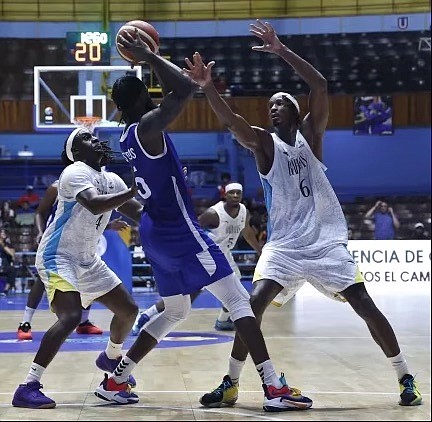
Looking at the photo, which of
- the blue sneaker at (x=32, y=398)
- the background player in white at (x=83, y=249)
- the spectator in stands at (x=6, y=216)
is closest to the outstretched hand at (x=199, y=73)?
the background player in white at (x=83, y=249)

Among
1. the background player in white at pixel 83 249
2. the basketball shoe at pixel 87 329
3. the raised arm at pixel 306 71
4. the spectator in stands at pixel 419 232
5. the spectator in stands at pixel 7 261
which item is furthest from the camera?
the spectator in stands at pixel 419 232

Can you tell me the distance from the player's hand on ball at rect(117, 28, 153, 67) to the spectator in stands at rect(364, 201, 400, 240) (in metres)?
12.1

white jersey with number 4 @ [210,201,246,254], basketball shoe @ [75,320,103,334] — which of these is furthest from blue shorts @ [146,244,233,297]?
white jersey with number 4 @ [210,201,246,254]

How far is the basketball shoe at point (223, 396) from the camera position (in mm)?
4762

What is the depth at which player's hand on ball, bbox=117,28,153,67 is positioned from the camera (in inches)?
180

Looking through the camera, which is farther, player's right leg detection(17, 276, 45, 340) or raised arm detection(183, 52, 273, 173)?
player's right leg detection(17, 276, 45, 340)

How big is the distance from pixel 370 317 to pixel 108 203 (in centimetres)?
156

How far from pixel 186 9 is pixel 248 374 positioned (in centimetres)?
1623

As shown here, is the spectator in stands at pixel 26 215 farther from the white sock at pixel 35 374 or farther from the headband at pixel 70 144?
the white sock at pixel 35 374

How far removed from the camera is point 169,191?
4.70 metres

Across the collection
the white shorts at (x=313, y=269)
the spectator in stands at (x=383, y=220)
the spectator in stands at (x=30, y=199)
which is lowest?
the spectator in stands at (x=383, y=220)

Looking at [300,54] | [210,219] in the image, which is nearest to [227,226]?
[210,219]

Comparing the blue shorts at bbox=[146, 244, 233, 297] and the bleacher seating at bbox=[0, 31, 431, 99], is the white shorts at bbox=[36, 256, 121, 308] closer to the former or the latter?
the blue shorts at bbox=[146, 244, 233, 297]

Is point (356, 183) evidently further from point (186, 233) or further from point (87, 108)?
point (186, 233)
